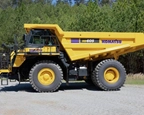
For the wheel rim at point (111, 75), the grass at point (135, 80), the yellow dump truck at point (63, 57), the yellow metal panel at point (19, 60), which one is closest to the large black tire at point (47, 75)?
the yellow dump truck at point (63, 57)

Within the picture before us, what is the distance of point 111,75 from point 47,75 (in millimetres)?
2987

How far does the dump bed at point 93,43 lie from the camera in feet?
47.7

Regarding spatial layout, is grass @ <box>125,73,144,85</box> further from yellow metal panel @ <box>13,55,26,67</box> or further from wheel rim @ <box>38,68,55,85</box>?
yellow metal panel @ <box>13,55,26,67</box>

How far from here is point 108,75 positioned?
14.9 meters

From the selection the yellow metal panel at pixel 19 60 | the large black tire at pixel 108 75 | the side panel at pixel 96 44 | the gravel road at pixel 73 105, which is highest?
the side panel at pixel 96 44

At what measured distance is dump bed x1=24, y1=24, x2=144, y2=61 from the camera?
1453cm

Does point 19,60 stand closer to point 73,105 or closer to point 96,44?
point 96,44

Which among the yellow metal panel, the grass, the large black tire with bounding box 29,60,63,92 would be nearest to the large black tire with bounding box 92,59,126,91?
the large black tire with bounding box 29,60,63,92

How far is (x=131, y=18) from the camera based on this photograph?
1048 inches

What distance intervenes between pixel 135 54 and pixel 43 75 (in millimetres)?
14467

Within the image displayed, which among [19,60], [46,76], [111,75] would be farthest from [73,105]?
[111,75]

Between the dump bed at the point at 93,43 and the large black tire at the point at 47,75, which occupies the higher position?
the dump bed at the point at 93,43

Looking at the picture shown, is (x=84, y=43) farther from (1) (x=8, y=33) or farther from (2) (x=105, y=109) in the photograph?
(1) (x=8, y=33)

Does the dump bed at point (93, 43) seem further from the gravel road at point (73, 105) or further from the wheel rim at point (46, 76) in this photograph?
the gravel road at point (73, 105)
